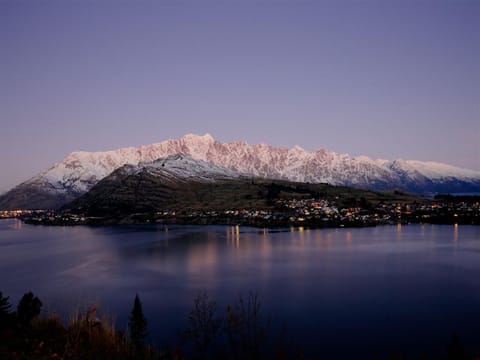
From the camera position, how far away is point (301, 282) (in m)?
38.9

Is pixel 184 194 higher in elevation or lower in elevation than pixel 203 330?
higher

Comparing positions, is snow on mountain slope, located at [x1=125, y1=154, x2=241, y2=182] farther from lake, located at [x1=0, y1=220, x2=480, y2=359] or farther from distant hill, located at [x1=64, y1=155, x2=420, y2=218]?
lake, located at [x1=0, y1=220, x2=480, y2=359]

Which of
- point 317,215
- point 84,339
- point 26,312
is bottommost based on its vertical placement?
point 317,215

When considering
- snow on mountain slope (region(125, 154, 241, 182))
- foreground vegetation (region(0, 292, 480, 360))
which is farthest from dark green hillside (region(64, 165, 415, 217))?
foreground vegetation (region(0, 292, 480, 360))

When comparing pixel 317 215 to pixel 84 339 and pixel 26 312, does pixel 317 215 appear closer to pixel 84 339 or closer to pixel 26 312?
pixel 26 312

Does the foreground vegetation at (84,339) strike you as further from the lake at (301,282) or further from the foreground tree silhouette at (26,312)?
the lake at (301,282)

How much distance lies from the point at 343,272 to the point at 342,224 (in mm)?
54743

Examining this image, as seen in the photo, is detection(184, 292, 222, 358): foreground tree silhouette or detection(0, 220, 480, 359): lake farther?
detection(0, 220, 480, 359): lake

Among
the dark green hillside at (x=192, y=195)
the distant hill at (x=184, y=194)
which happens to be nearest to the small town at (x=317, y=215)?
the dark green hillside at (x=192, y=195)

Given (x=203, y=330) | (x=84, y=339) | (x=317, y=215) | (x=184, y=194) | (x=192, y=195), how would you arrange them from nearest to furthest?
(x=84, y=339) → (x=203, y=330) → (x=317, y=215) → (x=192, y=195) → (x=184, y=194)

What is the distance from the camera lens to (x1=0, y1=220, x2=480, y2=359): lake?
2412cm

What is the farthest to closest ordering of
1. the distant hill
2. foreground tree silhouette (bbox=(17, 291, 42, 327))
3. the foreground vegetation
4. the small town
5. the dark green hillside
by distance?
the distant hill, the dark green hillside, the small town, foreground tree silhouette (bbox=(17, 291, 42, 327)), the foreground vegetation

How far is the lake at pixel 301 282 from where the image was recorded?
2412 centimetres

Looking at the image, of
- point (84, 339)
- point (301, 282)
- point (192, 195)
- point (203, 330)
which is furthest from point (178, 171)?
point (84, 339)
